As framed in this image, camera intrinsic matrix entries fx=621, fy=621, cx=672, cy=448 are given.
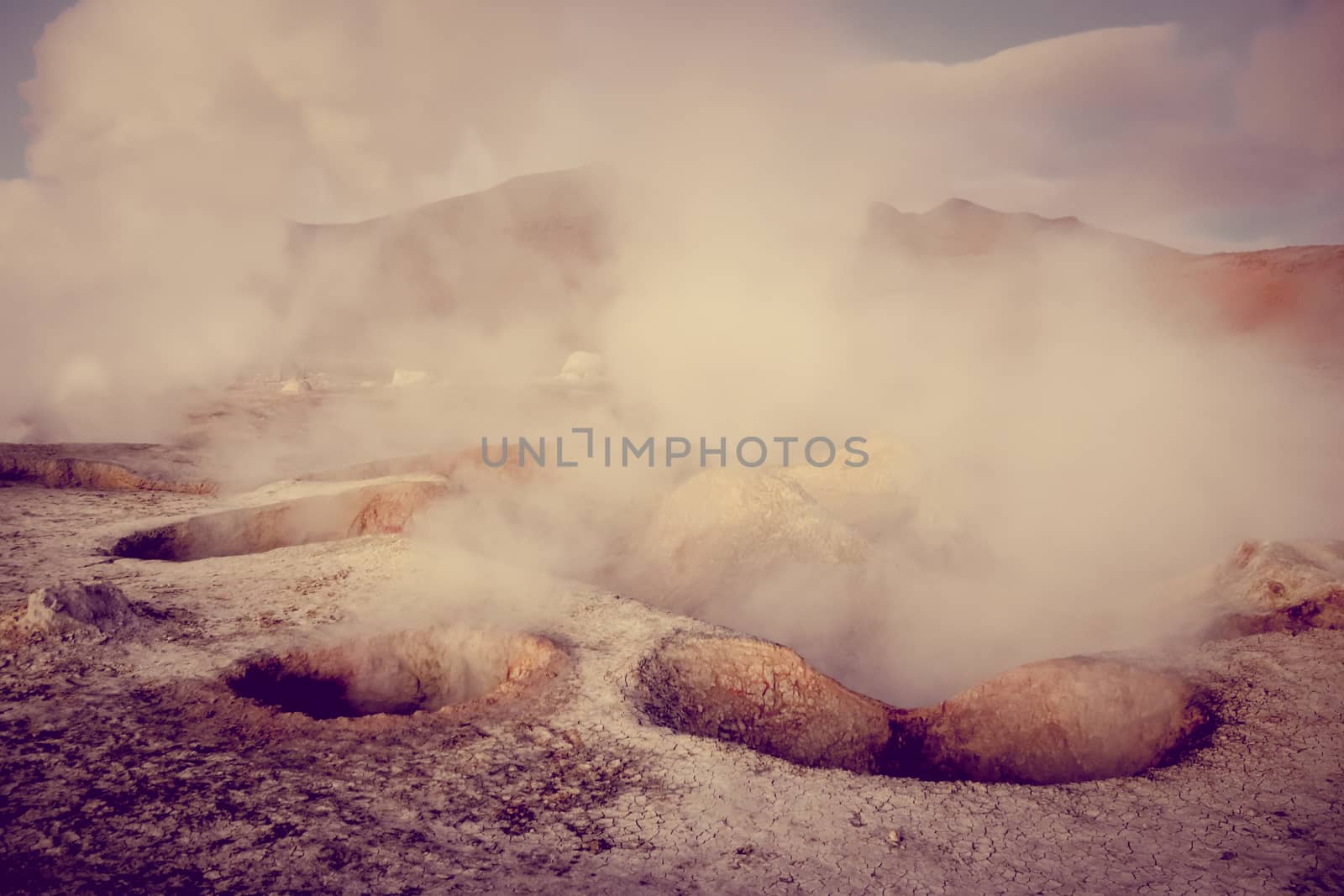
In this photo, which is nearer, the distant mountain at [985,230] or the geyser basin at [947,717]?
the geyser basin at [947,717]

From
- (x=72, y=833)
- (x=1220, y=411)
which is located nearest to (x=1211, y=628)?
(x=72, y=833)

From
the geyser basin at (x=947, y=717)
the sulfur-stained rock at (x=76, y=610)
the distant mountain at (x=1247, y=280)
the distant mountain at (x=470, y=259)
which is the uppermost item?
the distant mountain at (x=470, y=259)

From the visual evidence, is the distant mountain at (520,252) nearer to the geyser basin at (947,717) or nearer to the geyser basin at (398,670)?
the geyser basin at (947,717)

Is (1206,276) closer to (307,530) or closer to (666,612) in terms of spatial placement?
(666,612)

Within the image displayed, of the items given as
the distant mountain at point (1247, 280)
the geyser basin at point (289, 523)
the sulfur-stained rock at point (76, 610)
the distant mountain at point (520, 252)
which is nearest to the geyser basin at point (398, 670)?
the sulfur-stained rock at point (76, 610)

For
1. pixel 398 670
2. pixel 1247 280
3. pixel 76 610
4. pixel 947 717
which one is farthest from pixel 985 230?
pixel 76 610

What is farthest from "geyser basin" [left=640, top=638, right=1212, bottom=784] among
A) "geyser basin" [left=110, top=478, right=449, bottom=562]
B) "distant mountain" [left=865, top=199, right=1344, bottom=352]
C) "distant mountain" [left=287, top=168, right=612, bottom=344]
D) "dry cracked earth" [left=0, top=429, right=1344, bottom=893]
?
"distant mountain" [left=287, top=168, right=612, bottom=344]
